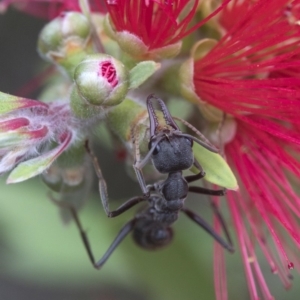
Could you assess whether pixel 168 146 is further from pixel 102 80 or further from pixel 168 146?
pixel 102 80

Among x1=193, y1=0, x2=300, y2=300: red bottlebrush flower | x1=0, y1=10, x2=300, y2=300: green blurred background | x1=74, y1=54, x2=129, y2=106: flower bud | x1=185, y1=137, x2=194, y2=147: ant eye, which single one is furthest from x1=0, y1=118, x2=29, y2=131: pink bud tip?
x1=0, y1=10, x2=300, y2=300: green blurred background

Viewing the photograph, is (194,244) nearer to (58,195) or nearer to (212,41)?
(58,195)

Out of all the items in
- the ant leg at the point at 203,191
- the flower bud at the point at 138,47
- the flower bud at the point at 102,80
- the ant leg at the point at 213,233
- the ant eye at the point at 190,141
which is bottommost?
the ant leg at the point at 213,233

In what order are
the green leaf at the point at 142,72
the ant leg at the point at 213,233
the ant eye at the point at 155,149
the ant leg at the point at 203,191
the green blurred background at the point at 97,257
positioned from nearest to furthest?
the green leaf at the point at 142,72
the ant eye at the point at 155,149
the ant leg at the point at 203,191
the ant leg at the point at 213,233
the green blurred background at the point at 97,257

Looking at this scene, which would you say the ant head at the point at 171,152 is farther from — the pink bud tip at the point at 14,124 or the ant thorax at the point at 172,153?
the pink bud tip at the point at 14,124

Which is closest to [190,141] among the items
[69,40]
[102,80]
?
[102,80]

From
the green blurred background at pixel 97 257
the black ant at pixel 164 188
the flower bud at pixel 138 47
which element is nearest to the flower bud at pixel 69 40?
the flower bud at pixel 138 47

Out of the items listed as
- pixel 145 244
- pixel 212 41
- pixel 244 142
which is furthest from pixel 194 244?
pixel 212 41
